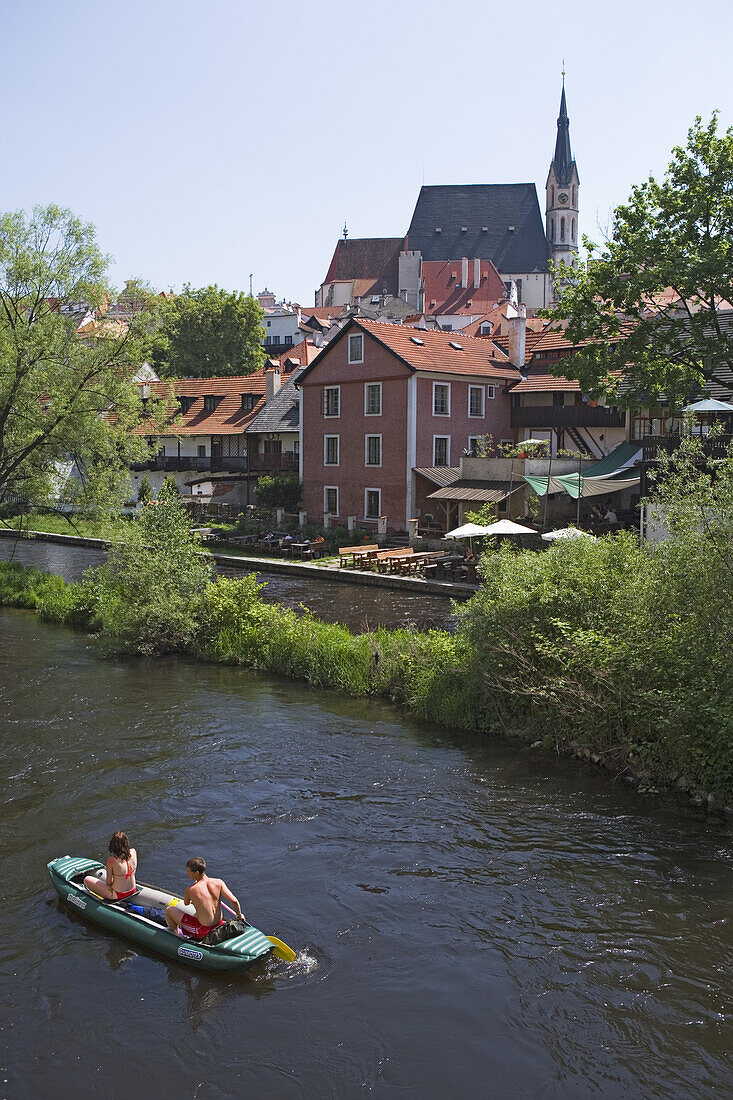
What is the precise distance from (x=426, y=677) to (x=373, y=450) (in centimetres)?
2590

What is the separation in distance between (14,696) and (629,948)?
13.8 meters

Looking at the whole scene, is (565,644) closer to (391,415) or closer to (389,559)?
(389,559)

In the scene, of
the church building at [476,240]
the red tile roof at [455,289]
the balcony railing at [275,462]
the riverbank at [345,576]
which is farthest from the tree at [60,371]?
the church building at [476,240]

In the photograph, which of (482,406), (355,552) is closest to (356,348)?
Result: (482,406)

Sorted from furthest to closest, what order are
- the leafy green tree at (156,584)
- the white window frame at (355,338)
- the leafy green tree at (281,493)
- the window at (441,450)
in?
1. the leafy green tree at (281,493)
2. the white window frame at (355,338)
3. the window at (441,450)
4. the leafy green tree at (156,584)

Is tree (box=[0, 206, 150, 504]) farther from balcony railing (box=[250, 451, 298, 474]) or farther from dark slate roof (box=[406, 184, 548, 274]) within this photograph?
dark slate roof (box=[406, 184, 548, 274])

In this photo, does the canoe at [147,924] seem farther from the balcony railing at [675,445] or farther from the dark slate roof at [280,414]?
the dark slate roof at [280,414]

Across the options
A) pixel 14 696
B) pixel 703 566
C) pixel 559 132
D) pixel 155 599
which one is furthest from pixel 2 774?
pixel 559 132

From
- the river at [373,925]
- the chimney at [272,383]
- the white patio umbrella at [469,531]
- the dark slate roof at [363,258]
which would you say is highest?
the dark slate roof at [363,258]

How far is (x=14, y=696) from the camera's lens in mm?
19297

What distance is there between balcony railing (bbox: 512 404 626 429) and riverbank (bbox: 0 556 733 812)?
76.5 ft

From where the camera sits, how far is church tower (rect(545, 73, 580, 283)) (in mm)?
119875

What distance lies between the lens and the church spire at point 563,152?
116500 mm

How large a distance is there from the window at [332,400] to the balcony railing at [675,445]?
60.5 feet
